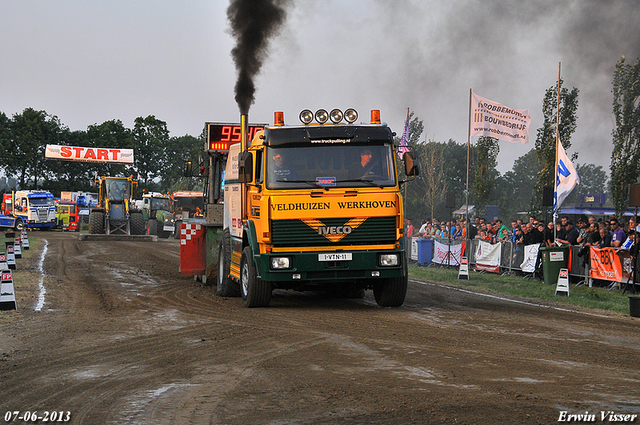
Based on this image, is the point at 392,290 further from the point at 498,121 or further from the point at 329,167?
the point at 498,121

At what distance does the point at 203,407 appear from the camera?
5.62 metres

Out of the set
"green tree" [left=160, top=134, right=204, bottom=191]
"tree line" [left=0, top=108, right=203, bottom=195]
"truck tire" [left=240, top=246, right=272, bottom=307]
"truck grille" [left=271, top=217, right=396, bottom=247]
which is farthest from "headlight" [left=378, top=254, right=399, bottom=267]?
"green tree" [left=160, top=134, right=204, bottom=191]

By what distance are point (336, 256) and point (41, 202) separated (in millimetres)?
48577

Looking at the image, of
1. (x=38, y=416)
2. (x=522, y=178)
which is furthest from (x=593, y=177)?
(x=38, y=416)

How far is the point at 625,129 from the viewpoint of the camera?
3241 cm

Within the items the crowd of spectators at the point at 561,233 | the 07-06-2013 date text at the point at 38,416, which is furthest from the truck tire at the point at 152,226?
the 07-06-2013 date text at the point at 38,416

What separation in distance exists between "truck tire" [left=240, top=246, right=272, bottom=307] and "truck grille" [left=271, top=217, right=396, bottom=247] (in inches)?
33.8

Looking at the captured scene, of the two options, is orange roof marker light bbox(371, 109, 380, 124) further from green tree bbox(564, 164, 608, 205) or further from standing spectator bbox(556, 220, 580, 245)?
green tree bbox(564, 164, 608, 205)

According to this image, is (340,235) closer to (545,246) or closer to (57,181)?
(545,246)

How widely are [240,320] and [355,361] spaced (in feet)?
11.2

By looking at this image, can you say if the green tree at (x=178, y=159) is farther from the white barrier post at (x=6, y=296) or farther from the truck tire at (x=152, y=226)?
the white barrier post at (x=6, y=296)

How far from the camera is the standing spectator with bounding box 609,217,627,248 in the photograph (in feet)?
55.7

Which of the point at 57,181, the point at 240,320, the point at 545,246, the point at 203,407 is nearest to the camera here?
the point at 203,407

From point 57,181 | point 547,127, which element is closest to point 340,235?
point 547,127
